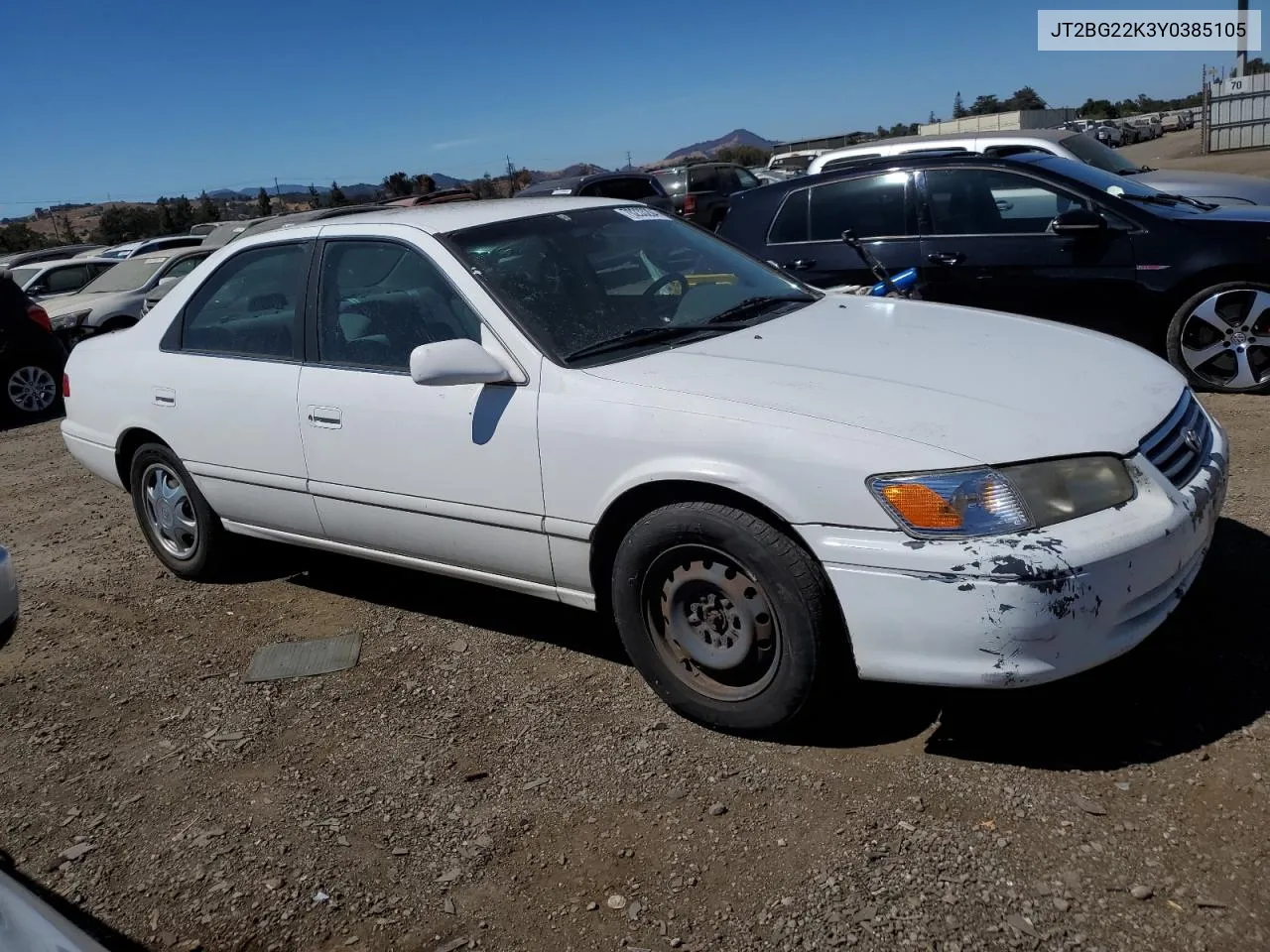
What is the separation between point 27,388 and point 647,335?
9.87 meters

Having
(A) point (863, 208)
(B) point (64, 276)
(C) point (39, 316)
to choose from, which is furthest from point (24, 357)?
(A) point (863, 208)

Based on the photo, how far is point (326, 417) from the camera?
4.11m

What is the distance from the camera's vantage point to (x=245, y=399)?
444 centimetres

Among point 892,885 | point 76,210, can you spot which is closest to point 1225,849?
point 892,885

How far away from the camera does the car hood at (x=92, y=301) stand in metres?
13.4

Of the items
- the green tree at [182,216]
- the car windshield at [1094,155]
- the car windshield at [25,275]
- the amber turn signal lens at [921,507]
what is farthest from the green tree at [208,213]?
the amber turn signal lens at [921,507]

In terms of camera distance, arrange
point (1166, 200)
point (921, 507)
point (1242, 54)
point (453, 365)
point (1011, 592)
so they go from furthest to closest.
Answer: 1. point (1242, 54)
2. point (1166, 200)
3. point (453, 365)
4. point (921, 507)
5. point (1011, 592)

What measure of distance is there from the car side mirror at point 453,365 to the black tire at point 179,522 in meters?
1.91

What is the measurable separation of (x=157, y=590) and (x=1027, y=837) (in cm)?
416

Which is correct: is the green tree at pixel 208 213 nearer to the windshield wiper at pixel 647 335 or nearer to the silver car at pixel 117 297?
the silver car at pixel 117 297

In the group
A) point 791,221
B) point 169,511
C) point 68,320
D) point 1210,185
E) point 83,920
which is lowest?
point 83,920

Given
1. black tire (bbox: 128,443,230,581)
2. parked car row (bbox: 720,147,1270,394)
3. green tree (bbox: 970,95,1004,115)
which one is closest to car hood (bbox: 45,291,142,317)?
parked car row (bbox: 720,147,1270,394)

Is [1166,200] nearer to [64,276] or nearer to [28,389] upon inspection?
[28,389]

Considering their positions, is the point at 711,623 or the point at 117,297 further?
the point at 117,297
